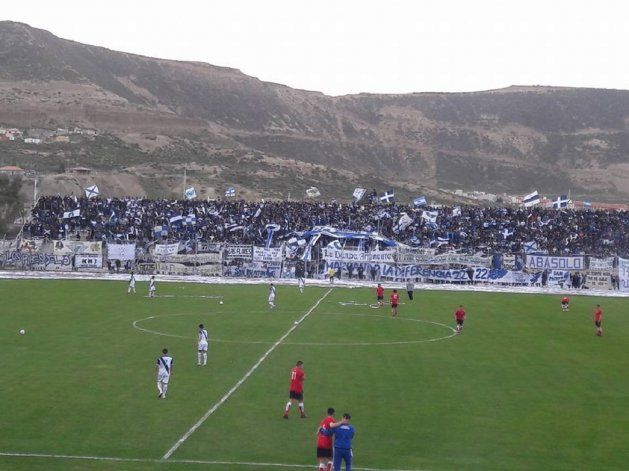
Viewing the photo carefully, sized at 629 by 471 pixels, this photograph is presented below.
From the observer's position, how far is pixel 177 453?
19906 millimetres

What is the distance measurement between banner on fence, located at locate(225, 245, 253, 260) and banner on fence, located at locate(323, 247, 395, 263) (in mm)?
6213

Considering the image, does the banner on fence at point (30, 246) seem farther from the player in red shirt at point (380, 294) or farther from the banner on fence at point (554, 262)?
the banner on fence at point (554, 262)

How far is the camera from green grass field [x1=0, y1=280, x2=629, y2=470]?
66.5 feet

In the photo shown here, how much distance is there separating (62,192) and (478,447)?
10238 centimetres

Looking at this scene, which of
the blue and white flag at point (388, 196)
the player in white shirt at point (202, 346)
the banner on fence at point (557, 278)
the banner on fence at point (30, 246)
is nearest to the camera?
the player in white shirt at point (202, 346)

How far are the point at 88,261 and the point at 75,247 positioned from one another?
158 centimetres

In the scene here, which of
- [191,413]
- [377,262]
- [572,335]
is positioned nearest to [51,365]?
[191,413]

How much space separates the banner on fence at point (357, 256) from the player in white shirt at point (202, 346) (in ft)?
141

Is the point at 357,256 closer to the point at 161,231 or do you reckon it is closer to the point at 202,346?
the point at 161,231

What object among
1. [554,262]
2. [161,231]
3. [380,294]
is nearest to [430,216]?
[554,262]

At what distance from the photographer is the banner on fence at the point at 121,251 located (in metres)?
74.6

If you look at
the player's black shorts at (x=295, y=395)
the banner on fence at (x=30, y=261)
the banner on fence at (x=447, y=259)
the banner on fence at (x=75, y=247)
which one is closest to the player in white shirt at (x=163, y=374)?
the player's black shorts at (x=295, y=395)

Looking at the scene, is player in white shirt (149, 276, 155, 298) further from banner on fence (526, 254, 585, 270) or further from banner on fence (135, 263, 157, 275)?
banner on fence (526, 254, 585, 270)

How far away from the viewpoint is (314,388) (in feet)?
90.2
